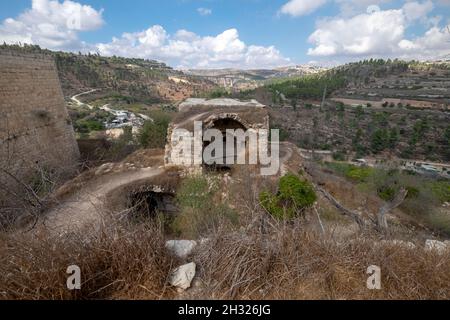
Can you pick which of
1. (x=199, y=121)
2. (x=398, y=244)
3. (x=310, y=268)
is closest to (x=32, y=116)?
(x=199, y=121)

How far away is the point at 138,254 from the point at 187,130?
6.78 meters

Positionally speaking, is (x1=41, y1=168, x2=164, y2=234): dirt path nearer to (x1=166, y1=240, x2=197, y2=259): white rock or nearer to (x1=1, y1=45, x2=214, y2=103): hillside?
(x1=166, y1=240, x2=197, y2=259): white rock

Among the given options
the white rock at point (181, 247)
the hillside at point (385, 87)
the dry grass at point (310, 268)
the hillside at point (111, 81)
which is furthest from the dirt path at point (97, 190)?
the hillside at point (385, 87)

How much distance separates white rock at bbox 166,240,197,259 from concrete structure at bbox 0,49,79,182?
21.4 ft

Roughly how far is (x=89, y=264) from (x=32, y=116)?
10.3 metres

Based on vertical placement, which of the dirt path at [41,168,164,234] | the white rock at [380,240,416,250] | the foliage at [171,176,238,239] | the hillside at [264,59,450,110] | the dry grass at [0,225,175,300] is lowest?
the foliage at [171,176,238,239]

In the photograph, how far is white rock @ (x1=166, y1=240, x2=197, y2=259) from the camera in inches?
99.3

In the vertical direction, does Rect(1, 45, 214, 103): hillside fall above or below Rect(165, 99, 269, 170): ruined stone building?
above

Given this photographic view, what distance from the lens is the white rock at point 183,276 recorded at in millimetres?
2154

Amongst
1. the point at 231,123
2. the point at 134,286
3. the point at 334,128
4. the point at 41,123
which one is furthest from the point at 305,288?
the point at 334,128

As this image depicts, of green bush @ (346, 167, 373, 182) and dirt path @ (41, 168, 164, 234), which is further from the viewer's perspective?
green bush @ (346, 167, 373, 182)

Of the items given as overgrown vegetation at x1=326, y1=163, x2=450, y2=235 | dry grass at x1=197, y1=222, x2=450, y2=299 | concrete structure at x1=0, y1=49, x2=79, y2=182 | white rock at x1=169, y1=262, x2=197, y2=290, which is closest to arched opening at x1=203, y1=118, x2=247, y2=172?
concrete structure at x1=0, y1=49, x2=79, y2=182
